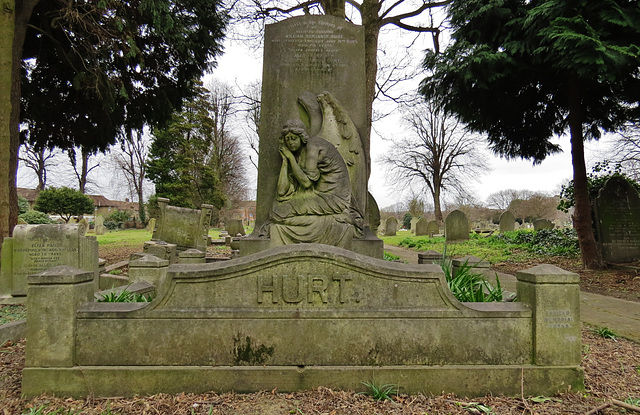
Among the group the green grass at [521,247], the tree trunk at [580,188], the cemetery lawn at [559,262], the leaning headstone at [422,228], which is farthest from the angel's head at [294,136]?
the leaning headstone at [422,228]

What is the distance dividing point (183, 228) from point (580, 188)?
11.1 m

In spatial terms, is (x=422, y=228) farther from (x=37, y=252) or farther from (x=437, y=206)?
(x=37, y=252)

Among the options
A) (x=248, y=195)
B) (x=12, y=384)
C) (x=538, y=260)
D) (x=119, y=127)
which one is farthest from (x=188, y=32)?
(x=248, y=195)

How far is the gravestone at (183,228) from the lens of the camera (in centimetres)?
1173

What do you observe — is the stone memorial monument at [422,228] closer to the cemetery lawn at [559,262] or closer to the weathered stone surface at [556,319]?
the cemetery lawn at [559,262]

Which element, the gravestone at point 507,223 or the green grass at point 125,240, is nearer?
the green grass at point 125,240

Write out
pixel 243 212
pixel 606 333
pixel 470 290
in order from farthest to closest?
pixel 243 212 < pixel 606 333 < pixel 470 290

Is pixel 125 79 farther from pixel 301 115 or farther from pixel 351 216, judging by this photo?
pixel 351 216

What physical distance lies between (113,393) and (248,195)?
4413cm

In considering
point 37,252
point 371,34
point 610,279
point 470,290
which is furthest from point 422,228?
point 470,290

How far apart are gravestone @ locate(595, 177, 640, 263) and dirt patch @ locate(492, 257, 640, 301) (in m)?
0.44

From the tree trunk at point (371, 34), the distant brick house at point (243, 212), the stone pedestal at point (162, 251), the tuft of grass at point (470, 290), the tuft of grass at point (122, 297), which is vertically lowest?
the stone pedestal at point (162, 251)

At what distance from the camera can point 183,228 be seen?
38.5 ft

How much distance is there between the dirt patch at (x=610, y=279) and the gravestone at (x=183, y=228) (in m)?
8.79
